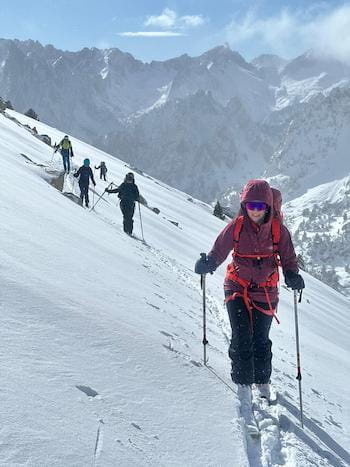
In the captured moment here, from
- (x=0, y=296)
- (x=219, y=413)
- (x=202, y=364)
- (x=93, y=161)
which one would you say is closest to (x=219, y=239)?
(x=202, y=364)

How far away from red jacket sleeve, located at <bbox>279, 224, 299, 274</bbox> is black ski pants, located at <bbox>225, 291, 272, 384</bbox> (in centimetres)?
55

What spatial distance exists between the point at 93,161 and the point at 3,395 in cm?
3928

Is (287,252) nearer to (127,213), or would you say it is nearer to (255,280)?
(255,280)

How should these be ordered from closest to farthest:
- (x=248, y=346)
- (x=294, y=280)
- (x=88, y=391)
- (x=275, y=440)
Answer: (x=88, y=391), (x=275, y=440), (x=248, y=346), (x=294, y=280)

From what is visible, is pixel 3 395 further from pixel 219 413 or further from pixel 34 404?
pixel 219 413

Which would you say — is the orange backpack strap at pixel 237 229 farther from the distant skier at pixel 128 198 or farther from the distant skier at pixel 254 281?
the distant skier at pixel 128 198

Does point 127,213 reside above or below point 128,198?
below

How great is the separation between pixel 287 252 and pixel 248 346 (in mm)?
1142

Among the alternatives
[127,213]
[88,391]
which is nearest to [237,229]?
[88,391]

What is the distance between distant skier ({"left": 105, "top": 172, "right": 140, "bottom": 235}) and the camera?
16828 millimetres

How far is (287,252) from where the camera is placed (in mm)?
5777

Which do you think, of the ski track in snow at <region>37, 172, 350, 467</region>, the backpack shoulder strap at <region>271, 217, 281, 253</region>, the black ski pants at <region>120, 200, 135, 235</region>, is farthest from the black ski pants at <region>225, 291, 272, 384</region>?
the black ski pants at <region>120, 200, 135, 235</region>

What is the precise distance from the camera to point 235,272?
19.0 feet

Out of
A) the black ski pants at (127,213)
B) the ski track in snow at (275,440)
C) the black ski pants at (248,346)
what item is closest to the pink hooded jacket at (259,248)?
the black ski pants at (248,346)
